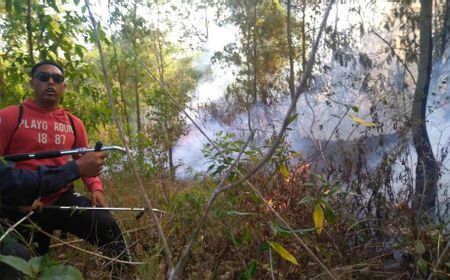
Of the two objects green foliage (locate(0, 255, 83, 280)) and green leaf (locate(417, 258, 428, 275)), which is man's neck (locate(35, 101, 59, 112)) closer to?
green foliage (locate(0, 255, 83, 280))

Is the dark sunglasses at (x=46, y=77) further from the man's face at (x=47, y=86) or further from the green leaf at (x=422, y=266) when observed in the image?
the green leaf at (x=422, y=266)

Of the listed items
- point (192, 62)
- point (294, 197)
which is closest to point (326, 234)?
point (294, 197)

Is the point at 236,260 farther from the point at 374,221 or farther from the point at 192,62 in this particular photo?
the point at 192,62

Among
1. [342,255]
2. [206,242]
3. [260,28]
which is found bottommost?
[342,255]

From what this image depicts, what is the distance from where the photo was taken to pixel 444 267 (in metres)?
2.11

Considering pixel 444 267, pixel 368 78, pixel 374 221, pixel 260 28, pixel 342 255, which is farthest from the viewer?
pixel 260 28

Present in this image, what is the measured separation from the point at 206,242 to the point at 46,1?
7.45 feet

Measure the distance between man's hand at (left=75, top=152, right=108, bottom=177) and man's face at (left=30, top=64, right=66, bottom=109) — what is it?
657 mm

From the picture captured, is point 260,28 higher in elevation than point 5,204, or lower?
higher

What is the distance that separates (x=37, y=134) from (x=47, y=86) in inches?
11.8

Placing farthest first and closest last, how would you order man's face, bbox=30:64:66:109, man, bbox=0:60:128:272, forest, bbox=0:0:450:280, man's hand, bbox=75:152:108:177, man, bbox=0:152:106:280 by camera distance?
man's face, bbox=30:64:66:109 → man, bbox=0:60:128:272 → man's hand, bbox=75:152:108:177 → man, bbox=0:152:106:280 → forest, bbox=0:0:450:280

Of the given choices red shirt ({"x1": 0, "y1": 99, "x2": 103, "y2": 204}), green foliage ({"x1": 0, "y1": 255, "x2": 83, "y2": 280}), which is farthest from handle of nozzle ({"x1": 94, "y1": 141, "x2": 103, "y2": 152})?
green foliage ({"x1": 0, "y1": 255, "x2": 83, "y2": 280})

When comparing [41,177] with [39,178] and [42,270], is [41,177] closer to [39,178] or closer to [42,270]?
Answer: [39,178]

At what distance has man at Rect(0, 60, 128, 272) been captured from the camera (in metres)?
2.23
